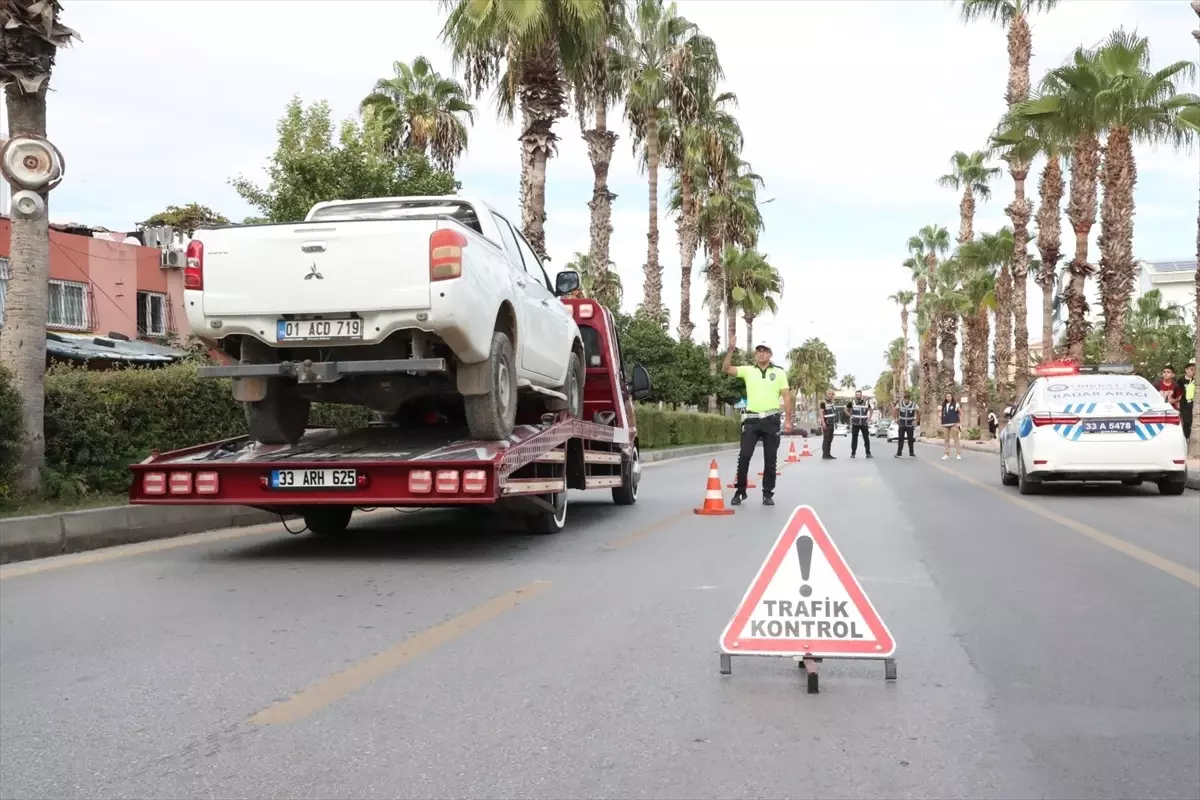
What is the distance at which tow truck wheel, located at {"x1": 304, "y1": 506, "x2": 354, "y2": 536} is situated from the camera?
403 inches

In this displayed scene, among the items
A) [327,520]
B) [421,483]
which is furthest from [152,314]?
[421,483]

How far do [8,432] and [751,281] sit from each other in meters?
59.1

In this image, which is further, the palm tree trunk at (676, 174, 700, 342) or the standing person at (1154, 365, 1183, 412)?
the palm tree trunk at (676, 174, 700, 342)

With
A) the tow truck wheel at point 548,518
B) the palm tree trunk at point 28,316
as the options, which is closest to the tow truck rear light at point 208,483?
the palm tree trunk at point 28,316

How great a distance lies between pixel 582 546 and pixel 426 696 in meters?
4.95

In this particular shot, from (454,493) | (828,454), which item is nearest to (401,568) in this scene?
(454,493)

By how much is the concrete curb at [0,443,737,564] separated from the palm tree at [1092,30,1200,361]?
2337cm

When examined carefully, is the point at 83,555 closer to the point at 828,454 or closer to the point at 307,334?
the point at 307,334

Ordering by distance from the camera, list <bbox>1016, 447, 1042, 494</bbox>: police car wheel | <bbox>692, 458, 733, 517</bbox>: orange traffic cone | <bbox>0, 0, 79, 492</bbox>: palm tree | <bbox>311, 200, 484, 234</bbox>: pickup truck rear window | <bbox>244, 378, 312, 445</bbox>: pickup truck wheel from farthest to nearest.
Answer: <bbox>1016, 447, 1042, 494</bbox>: police car wheel → <bbox>692, 458, 733, 517</bbox>: orange traffic cone → <bbox>0, 0, 79, 492</bbox>: palm tree → <bbox>311, 200, 484, 234</bbox>: pickup truck rear window → <bbox>244, 378, 312, 445</bbox>: pickup truck wheel

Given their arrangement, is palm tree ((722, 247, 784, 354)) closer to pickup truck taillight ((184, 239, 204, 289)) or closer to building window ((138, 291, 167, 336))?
building window ((138, 291, 167, 336))

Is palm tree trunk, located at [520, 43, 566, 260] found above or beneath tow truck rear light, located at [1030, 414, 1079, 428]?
above

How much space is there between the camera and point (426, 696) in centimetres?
464

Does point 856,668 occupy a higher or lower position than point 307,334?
lower

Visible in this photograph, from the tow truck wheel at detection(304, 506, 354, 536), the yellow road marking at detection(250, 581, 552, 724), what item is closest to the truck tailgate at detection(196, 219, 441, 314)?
the yellow road marking at detection(250, 581, 552, 724)
